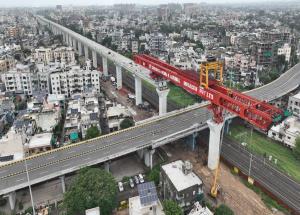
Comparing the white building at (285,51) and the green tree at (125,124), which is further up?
the white building at (285,51)

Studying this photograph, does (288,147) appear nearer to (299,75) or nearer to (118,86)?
(299,75)

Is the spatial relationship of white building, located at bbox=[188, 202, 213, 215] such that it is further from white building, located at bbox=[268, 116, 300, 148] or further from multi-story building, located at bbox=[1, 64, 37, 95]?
multi-story building, located at bbox=[1, 64, 37, 95]

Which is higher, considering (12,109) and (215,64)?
(215,64)

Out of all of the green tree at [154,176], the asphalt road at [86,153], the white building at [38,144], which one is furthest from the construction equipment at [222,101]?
the white building at [38,144]

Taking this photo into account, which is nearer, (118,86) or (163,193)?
(163,193)

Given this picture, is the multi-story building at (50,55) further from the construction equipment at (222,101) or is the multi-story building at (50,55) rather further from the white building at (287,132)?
the white building at (287,132)

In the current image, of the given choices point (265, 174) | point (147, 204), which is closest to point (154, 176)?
point (147, 204)

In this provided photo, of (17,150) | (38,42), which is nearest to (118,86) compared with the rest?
(17,150)
